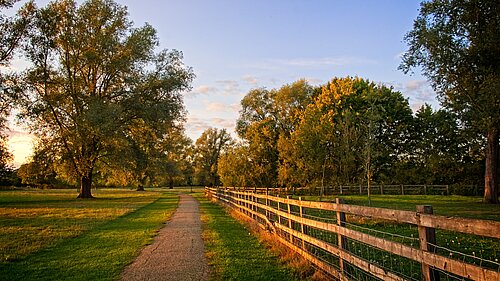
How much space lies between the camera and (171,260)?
826cm

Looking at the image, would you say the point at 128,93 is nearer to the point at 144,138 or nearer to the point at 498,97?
the point at 144,138

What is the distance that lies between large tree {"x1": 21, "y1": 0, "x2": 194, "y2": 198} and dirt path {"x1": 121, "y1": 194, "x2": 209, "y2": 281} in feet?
66.6

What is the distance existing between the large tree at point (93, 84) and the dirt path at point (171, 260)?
20.3 meters

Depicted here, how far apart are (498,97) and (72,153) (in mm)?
30762

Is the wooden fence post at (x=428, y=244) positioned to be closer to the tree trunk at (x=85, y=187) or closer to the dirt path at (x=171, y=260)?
the dirt path at (x=171, y=260)

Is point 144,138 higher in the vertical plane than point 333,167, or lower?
higher

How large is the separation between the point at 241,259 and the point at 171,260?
4.98ft

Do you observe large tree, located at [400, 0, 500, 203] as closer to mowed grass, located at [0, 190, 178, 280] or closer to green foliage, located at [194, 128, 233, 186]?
mowed grass, located at [0, 190, 178, 280]

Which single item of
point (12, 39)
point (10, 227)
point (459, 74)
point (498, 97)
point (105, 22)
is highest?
point (105, 22)

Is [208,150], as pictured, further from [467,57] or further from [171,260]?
[171,260]

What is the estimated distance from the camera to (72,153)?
32656 mm

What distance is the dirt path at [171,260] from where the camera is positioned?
695cm

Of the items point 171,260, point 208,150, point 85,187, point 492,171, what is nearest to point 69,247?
point 171,260

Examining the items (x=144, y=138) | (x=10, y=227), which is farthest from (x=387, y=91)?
(x=10, y=227)
